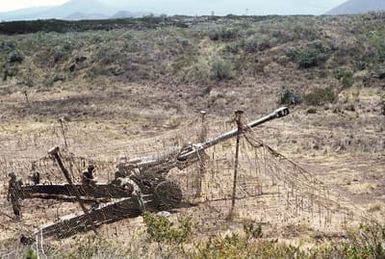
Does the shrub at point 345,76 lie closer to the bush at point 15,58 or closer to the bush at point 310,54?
the bush at point 310,54

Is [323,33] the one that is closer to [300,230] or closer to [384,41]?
[384,41]

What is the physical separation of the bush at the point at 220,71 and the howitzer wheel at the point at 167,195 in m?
20.1

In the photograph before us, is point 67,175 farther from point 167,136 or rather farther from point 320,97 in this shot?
point 320,97

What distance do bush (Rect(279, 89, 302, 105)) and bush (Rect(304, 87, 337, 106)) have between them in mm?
356

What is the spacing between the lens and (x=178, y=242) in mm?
9156

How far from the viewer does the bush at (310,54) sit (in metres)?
33.9

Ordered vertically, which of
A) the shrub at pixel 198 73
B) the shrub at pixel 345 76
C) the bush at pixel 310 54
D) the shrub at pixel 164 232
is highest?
the shrub at pixel 164 232

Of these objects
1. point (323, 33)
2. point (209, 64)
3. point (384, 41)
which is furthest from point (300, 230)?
point (323, 33)

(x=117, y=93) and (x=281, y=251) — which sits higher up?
(x=281, y=251)

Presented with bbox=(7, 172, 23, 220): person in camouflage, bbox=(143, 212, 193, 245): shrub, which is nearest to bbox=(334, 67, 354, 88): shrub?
bbox=(7, 172, 23, 220): person in camouflage

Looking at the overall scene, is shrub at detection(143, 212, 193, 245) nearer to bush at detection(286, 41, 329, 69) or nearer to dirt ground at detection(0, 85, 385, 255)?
dirt ground at detection(0, 85, 385, 255)

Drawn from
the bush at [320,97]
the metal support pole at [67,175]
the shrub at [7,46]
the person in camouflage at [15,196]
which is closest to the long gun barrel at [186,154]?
the metal support pole at [67,175]

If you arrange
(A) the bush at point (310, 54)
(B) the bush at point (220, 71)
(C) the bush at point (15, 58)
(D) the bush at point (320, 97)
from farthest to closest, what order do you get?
1. (C) the bush at point (15, 58)
2. (A) the bush at point (310, 54)
3. (B) the bush at point (220, 71)
4. (D) the bush at point (320, 97)

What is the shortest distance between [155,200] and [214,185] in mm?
2073
